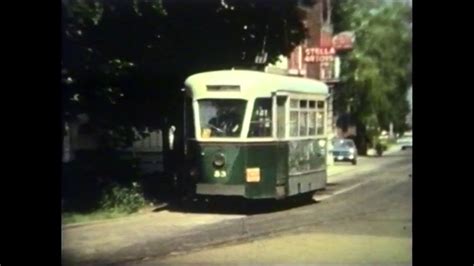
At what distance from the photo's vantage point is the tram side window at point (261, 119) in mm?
5383

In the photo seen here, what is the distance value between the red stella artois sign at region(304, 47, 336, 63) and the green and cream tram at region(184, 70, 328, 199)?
130 mm

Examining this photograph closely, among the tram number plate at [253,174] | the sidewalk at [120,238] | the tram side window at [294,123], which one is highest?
the tram side window at [294,123]

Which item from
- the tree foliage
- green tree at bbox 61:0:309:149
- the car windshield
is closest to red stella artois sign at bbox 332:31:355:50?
the tree foliage

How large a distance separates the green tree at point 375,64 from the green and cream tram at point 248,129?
0.19m

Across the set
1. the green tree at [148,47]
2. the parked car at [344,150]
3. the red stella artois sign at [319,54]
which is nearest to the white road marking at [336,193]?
the parked car at [344,150]

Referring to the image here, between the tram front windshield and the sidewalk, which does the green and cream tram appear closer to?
the tram front windshield

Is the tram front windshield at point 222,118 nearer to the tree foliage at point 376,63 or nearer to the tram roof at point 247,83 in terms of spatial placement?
the tram roof at point 247,83
